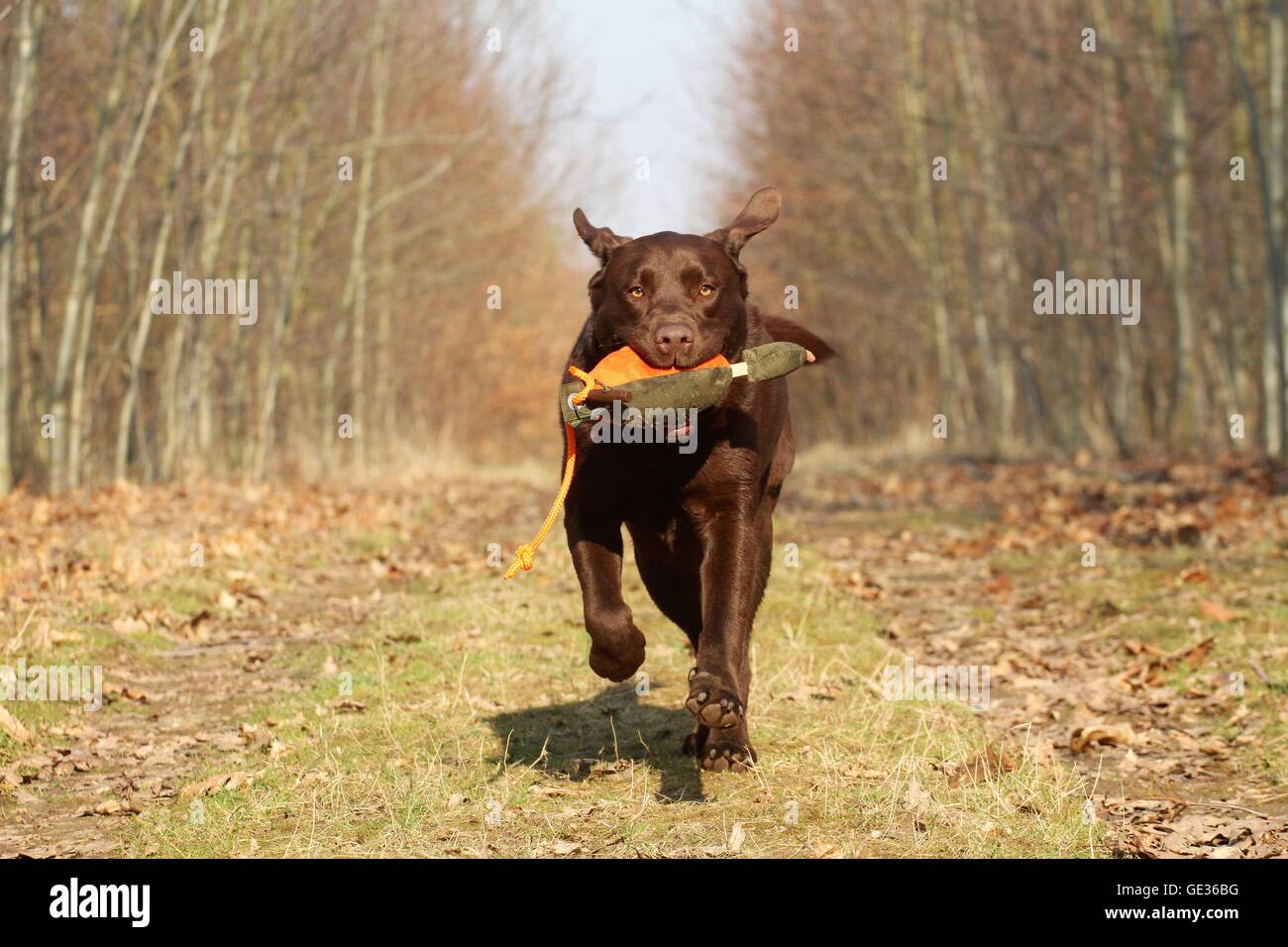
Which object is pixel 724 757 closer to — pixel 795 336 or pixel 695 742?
pixel 695 742

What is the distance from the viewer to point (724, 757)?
489 centimetres

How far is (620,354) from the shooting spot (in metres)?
4.72

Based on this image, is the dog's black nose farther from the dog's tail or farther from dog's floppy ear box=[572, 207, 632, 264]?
the dog's tail

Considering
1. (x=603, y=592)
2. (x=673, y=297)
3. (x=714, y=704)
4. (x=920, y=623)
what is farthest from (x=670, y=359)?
(x=920, y=623)

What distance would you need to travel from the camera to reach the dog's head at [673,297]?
464 cm

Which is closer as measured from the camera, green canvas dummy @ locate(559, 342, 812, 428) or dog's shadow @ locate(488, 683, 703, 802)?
green canvas dummy @ locate(559, 342, 812, 428)

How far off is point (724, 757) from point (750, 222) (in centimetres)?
190

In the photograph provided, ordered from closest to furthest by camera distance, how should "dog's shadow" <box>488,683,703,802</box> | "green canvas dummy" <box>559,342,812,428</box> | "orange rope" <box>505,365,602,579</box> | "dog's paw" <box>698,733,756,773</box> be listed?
"green canvas dummy" <box>559,342,812,428</box> → "orange rope" <box>505,365,602,579</box> → "dog's paw" <box>698,733,756,773</box> → "dog's shadow" <box>488,683,703,802</box>

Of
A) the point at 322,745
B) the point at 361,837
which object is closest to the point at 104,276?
the point at 322,745

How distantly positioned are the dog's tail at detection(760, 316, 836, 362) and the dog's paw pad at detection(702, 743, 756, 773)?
5.33 feet

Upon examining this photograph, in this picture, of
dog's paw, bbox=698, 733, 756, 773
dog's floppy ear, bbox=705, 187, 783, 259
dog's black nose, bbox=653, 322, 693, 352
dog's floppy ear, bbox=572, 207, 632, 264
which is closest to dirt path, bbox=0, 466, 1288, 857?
dog's paw, bbox=698, 733, 756, 773

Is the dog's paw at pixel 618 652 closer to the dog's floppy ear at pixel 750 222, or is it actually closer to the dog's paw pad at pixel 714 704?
the dog's paw pad at pixel 714 704

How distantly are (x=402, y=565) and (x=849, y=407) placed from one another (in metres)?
23.8

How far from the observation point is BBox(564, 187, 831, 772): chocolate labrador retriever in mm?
4695
